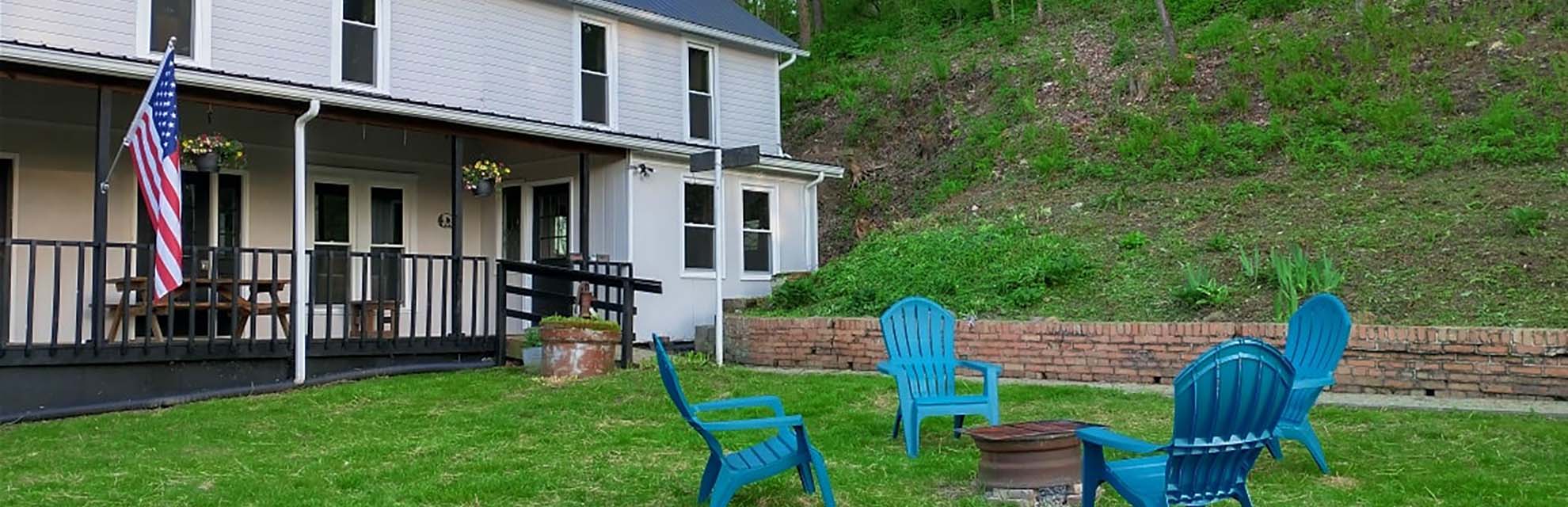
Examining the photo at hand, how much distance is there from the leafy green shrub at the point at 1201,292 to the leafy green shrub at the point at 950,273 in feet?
4.66

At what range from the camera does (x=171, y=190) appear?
23.9 feet

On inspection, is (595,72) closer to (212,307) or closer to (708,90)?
(708,90)

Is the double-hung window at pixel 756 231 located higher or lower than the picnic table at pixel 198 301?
higher

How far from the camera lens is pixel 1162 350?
884 centimetres

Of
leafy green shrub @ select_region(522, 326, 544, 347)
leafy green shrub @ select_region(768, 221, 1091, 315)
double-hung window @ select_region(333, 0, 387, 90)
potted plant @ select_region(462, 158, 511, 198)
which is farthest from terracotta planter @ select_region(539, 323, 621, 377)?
double-hung window @ select_region(333, 0, 387, 90)

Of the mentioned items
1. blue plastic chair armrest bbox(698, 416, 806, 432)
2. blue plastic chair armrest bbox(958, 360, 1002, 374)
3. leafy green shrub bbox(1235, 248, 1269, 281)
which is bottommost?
blue plastic chair armrest bbox(698, 416, 806, 432)

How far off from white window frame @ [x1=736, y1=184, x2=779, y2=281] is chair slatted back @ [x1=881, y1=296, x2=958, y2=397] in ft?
23.5

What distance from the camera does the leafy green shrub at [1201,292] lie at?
372 inches

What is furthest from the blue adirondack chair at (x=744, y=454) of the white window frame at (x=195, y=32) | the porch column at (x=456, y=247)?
the white window frame at (x=195, y=32)

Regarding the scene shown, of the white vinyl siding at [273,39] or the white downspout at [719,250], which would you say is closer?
the white vinyl siding at [273,39]

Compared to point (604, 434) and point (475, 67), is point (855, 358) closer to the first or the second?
point (604, 434)

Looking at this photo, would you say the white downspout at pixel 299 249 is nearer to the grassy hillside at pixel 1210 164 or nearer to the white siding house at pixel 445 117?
the white siding house at pixel 445 117

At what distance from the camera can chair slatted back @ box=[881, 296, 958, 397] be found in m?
6.31

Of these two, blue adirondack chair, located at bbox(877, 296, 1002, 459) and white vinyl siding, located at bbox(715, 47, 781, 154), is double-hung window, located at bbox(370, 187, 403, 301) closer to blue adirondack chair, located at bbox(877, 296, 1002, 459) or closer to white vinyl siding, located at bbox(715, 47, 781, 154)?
white vinyl siding, located at bbox(715, 47, 781, 154)
